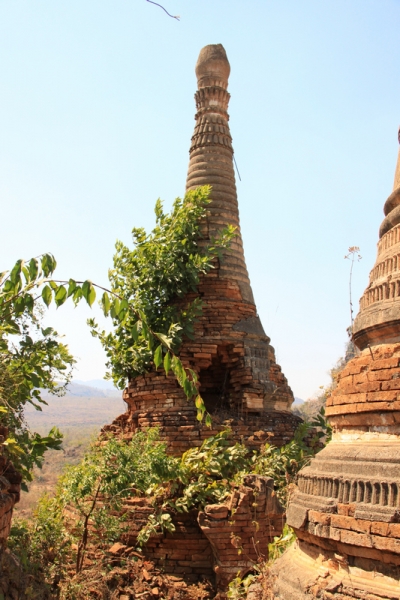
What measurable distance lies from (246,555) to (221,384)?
3.83 meters

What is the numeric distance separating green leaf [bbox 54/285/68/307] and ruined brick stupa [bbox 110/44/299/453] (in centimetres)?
609

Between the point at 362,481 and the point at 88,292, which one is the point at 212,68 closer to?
the point at 88,292

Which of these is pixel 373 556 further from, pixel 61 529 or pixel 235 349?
pixel 235 349

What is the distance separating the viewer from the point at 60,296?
4.29 metres

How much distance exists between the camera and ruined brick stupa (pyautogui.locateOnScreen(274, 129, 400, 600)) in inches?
184

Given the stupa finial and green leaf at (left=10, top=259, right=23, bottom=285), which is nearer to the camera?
green leaf at (left=10, top=259, right=23, bottom=285)

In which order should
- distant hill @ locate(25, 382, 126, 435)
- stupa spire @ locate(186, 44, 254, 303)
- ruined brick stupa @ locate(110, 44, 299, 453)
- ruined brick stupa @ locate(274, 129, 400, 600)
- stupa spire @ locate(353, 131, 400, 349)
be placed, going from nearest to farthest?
ruined brick stupa @ locate(274, 129, 400, 600), stupa spire @ locate(353, 131, 400, 349), ruined brick stupa @ locate(110, 44, 299, 453), stupa spire @ locate(186, 44, 254, 303), distant hill @ locate(25, 382, 126, 435)

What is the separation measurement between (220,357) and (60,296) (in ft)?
23.7

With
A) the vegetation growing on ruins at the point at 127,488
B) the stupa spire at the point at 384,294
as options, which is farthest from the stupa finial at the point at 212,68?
the stupa spire at the point at 384,294

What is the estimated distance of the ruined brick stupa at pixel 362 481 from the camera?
468cm

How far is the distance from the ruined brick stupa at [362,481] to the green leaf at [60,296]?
2599mm

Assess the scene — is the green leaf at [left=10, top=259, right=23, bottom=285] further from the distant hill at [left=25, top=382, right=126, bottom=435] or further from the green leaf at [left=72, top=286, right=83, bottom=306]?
the distant hill at [left=25, top=382, right=126, bottom=435]

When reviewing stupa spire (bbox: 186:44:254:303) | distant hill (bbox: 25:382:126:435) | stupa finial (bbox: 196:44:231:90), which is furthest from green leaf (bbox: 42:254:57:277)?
distant hill (bbox: 25:382:126:435)

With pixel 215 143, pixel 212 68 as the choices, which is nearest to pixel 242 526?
pixel 215 143
